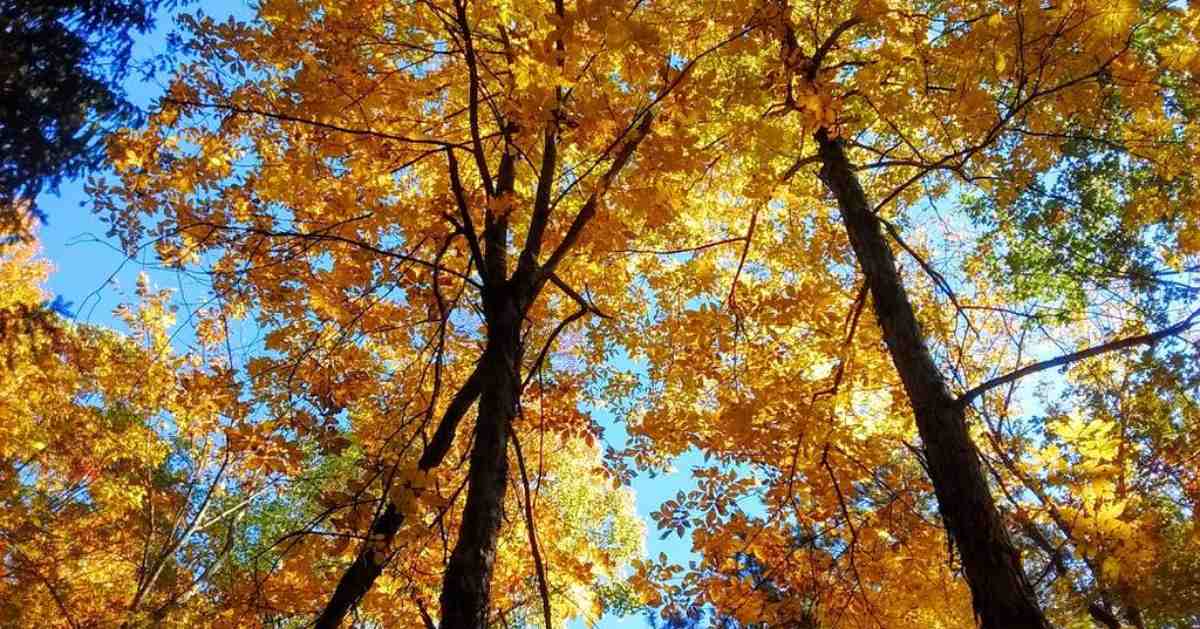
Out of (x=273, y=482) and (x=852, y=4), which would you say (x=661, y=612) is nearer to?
(x=852, y=4)

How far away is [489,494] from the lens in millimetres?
2896

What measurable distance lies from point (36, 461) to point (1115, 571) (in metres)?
12.8

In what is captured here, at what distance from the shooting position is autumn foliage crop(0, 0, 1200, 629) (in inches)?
127

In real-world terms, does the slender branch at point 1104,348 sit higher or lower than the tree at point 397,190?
lower

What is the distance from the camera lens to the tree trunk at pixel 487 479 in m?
2.58

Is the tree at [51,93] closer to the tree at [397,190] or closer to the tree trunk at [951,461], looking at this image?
the tree at [397,190]

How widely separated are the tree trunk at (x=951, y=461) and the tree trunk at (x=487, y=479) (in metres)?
2.25

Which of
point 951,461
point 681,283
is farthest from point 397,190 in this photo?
point 951,461

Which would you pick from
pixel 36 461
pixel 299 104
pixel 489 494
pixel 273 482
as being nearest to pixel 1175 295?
pixel 489 494

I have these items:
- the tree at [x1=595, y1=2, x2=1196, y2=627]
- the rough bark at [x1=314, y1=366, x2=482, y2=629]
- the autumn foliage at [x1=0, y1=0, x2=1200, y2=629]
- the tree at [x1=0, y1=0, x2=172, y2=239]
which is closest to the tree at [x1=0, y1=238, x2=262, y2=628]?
the autumn foliage at [x1=0, y1=0, x2=1200, y2=629]

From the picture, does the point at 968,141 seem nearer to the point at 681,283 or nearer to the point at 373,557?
the point at 681,283

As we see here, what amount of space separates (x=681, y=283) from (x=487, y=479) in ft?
Result: 11.3

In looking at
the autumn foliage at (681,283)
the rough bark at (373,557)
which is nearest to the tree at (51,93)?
the autumn foliage at (681,283)

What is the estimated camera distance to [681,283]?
5.97 m
